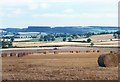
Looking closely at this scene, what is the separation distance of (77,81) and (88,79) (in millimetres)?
1418

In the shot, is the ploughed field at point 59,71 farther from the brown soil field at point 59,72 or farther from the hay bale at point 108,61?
the hay bale at point 108,61

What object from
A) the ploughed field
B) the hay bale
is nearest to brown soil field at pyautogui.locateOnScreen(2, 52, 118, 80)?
the ploughed field

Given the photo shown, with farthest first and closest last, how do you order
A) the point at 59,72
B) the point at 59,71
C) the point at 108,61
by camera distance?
the point at 108,61 → the point at 59,71 → the point at 59,72

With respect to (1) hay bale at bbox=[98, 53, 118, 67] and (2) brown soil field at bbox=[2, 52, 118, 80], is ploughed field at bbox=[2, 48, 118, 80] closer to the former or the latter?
(2) brown soil field at bbox=[2, 52, 118, 80]

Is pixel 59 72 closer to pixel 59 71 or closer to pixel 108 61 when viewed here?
pixel 59 71

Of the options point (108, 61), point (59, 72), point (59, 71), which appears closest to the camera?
point (59, 72)

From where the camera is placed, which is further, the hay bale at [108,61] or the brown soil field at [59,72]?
the hay bale at [108,61]

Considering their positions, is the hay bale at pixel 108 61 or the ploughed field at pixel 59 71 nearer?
the ploughed field at pixel 59 71

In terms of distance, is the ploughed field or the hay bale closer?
the ploughed field

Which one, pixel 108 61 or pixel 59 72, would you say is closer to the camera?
pixel 59 72

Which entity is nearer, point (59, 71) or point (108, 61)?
point (59, 71)

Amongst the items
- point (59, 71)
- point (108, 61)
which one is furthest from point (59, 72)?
point (108, 61)

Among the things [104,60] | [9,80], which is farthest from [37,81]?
[104,60]

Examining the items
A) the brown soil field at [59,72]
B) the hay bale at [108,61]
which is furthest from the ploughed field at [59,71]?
the hay bale at [108,61]
